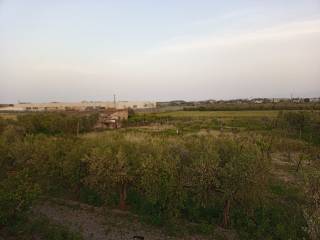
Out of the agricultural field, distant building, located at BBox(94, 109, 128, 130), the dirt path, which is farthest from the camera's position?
distant building, located at BBox(94, 109, 128, 130)

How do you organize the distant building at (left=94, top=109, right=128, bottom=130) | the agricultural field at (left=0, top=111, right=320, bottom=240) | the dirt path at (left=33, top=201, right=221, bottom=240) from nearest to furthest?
the agricultural field at (left=0, top=111, right=320, bottom=240) < the dirt path at (left=33, top=201, right=221, bottom=240) < the distant building at (left=94, top=109, right=128, bottom=130)

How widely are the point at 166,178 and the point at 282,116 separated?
36076mm

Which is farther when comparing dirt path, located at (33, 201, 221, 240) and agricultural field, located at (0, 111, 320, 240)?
dirt path, located at (33, 201, 221, 240)

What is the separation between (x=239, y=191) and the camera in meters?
13.8

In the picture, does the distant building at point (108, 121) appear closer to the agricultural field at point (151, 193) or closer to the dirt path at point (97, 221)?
the agricultural field at point (151, 193)

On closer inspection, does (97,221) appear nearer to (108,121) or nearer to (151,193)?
(151,193)

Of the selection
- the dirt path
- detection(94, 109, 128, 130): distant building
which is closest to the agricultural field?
the dirt path

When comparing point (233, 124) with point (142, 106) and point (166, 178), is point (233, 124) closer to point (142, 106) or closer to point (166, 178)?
point (166, 178)

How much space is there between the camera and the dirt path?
42.3 ft

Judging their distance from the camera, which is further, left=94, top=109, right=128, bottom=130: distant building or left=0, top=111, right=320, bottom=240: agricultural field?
left=94, top=109, right=128, bottom=130: distant building

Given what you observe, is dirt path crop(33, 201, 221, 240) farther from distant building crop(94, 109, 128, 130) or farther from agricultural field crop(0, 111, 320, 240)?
distant building crop(94, 109, 128, 130)

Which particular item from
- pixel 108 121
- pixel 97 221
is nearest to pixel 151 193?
pixel 97 221

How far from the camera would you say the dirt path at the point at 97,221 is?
12891mm

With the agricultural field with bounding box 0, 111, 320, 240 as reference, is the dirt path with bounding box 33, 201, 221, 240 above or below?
below
